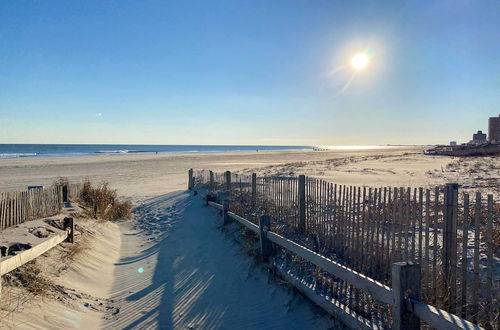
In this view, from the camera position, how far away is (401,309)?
12.2 ft

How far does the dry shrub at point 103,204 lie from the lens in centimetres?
1185

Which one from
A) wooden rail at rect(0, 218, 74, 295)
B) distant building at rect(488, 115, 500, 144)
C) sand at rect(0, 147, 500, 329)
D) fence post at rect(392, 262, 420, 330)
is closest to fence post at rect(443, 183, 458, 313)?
fence post at rect(392, 262, 420, 330)

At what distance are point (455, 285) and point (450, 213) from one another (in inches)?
34.0

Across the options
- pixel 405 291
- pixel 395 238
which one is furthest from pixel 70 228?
pixel 405 291

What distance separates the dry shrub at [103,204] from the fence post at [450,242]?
33.1ft

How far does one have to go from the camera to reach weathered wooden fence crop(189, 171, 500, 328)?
404cm

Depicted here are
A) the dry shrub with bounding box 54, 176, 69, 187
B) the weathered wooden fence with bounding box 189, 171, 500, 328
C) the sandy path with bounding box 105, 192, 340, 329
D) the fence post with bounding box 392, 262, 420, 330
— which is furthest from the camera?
the dry shrub with bounding box 54, 176, 69, 187

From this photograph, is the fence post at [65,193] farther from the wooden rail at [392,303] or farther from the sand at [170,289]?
the wooden rail at [392,303]

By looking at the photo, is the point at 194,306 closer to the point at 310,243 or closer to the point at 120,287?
the point at 120,287

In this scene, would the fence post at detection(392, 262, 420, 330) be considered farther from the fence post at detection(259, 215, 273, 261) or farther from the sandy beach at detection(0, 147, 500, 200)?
the sandy beach at detection(0, 147, 500, 200)

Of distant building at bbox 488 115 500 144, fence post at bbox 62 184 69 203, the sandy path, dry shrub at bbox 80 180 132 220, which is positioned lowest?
the sandy path

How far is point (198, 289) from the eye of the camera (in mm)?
6773

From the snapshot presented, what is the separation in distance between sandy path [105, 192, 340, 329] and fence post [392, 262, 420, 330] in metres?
1.39

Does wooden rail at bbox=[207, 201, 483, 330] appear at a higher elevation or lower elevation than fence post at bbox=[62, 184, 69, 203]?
lower
